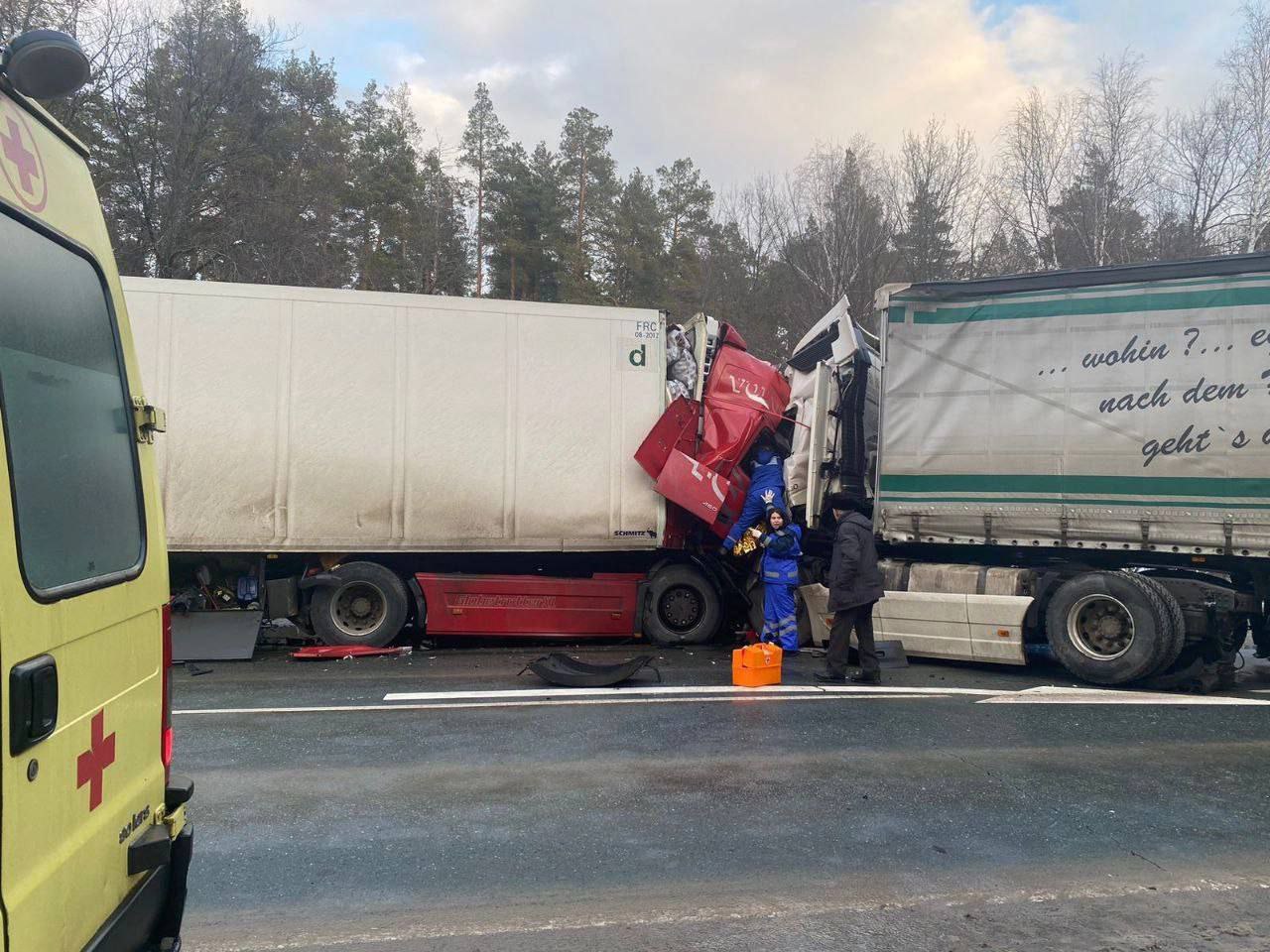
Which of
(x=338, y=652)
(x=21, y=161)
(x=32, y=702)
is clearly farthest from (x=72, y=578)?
(x=338, y=652)

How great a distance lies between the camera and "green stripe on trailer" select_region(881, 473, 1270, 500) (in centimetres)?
782

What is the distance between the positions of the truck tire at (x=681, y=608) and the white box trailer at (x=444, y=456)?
0.08ft

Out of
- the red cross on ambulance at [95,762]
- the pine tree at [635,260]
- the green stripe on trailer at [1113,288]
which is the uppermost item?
the pine tree at [635,260]

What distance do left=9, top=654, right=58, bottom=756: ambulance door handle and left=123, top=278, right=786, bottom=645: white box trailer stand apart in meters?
7.51

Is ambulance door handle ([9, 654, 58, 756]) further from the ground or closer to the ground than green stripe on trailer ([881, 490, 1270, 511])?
closer to the ground

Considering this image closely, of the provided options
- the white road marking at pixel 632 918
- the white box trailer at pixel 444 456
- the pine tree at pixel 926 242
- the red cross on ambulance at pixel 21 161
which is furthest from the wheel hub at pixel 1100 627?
the pine tree at pixel 926 242

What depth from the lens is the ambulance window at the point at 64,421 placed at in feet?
6.34

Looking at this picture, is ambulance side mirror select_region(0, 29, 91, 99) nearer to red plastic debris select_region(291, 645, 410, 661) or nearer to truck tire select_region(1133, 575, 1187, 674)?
red plastic debris select_region(291, 645, 410, 661)

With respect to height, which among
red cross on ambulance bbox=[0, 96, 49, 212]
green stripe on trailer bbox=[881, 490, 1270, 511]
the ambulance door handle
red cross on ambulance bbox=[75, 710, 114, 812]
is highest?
red cross on ambulance bbox=[0, 96, 49, 212]

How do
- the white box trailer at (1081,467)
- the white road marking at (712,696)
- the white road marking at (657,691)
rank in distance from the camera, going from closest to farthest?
the white road marking at (712,696) → the white road marking at (657,691) → the white box trailer at (1081,467)

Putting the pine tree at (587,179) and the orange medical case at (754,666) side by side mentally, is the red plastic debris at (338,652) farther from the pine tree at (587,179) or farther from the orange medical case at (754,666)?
the pine tree at (587,179)

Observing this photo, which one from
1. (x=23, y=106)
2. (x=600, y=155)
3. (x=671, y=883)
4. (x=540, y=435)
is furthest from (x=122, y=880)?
(x=600, y=155)

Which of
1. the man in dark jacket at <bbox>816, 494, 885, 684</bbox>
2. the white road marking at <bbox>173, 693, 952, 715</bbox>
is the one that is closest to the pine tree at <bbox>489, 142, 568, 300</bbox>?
the man in dark jacket at <bbox>816, 494, 885, 684</bbox>

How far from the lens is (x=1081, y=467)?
8.36 meters
